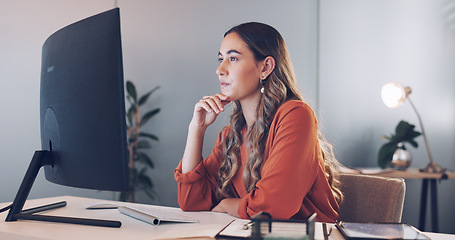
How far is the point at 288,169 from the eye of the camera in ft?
4.60

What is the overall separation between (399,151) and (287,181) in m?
2.41

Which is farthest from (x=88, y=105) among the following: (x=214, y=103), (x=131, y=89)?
(x=131, y=89)

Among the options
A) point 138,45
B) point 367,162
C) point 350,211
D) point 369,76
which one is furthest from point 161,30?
point 350,211

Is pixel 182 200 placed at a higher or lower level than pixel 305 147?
lower

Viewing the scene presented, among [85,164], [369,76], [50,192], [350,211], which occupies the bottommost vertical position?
[50,192]

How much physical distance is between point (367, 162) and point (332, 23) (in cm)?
135

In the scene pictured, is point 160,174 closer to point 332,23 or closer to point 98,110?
point 332,23

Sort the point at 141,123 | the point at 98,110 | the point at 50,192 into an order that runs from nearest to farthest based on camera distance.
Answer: the point at 98,110
the point at 50,192
the point at 141,123

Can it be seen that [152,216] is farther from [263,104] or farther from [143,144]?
[143,144]

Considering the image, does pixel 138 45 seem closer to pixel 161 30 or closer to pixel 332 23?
pixel 161 30

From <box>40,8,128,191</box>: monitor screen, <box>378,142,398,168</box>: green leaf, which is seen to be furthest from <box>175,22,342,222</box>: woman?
<box>378,142,398,168</box>: green leaf

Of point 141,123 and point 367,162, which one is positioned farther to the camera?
point 367,162

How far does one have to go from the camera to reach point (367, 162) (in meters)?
4.13

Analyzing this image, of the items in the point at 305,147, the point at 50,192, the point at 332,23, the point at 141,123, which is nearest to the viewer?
the point at 305,147
